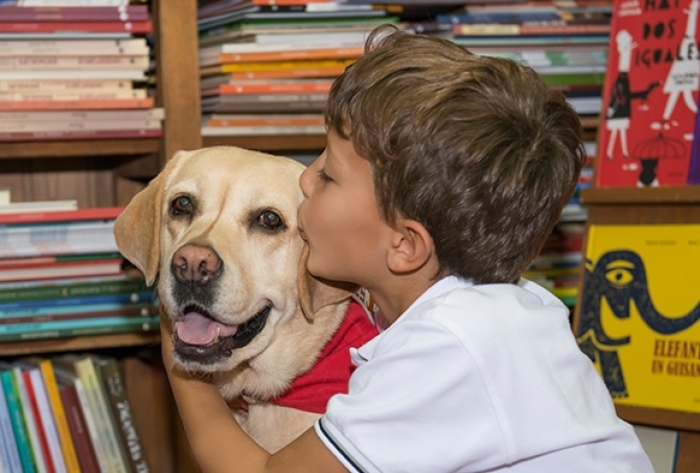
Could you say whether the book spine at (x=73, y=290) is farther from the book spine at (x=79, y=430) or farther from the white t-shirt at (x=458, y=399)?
the white t-shirt at (x=458, y=399)

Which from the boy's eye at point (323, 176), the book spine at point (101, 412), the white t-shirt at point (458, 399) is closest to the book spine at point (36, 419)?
the book spine at point (101, 412)

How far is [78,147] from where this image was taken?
2.04 metres

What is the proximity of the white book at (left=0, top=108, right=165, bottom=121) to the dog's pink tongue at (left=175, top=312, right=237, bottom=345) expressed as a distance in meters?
0.72

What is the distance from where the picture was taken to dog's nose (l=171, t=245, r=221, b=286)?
1351mm

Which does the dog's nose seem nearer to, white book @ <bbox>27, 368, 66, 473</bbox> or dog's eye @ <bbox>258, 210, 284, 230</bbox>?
dog's eye @ <bbox>258, 210, 284, 230</bbox>

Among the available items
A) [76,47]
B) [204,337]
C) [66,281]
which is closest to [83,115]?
[76,47]

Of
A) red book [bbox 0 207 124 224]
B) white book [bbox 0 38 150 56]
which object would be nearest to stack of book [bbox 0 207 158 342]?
red book [bbox 0 207 124 224]

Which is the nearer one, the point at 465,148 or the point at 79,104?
the point at 465,148

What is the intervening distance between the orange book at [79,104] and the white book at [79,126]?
0.03m

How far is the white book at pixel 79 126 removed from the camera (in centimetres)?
198

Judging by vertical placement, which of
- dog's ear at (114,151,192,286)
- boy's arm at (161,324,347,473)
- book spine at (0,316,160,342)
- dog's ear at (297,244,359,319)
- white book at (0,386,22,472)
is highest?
dog's ear at (114,151,192,286)

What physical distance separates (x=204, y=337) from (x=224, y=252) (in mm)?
125

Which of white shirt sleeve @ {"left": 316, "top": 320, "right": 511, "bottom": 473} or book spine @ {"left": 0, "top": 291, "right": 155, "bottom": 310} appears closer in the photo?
white shirt sleeve @ {"left": 316, "top": 320, "right": 511, "bottom": 473}

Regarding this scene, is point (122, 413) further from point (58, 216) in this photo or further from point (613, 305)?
point (613, 305)
